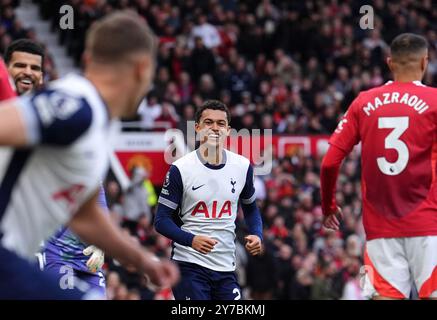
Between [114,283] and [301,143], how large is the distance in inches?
303

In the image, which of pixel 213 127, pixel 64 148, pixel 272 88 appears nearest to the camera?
pixel 64 148

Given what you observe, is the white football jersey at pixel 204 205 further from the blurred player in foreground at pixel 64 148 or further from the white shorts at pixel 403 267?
the blurred player in foreground at pixel 64 148

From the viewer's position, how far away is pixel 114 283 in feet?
41.9

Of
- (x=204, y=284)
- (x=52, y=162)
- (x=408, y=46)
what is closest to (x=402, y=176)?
(x=408, y=46)

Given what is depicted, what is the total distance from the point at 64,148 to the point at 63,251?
3331 mm

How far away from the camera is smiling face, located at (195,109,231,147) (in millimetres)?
7781

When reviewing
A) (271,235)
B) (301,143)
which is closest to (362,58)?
(301,143)

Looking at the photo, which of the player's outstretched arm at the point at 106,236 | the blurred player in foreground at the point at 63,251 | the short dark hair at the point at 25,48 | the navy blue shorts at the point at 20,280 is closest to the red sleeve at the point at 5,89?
the player's outstretched arm at the point at 106,236

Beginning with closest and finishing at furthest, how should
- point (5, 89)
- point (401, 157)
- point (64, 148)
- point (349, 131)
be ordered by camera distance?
point (64, 148)
point (5, 89)
point (401, 157)
point (349, 131)

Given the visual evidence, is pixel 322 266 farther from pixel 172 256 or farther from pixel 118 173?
pixel 172 256

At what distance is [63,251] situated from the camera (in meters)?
7.07

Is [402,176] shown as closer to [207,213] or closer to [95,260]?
[207,213]

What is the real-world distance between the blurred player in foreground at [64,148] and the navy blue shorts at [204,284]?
10.8 feet

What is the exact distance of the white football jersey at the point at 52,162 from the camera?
12.3 feet
